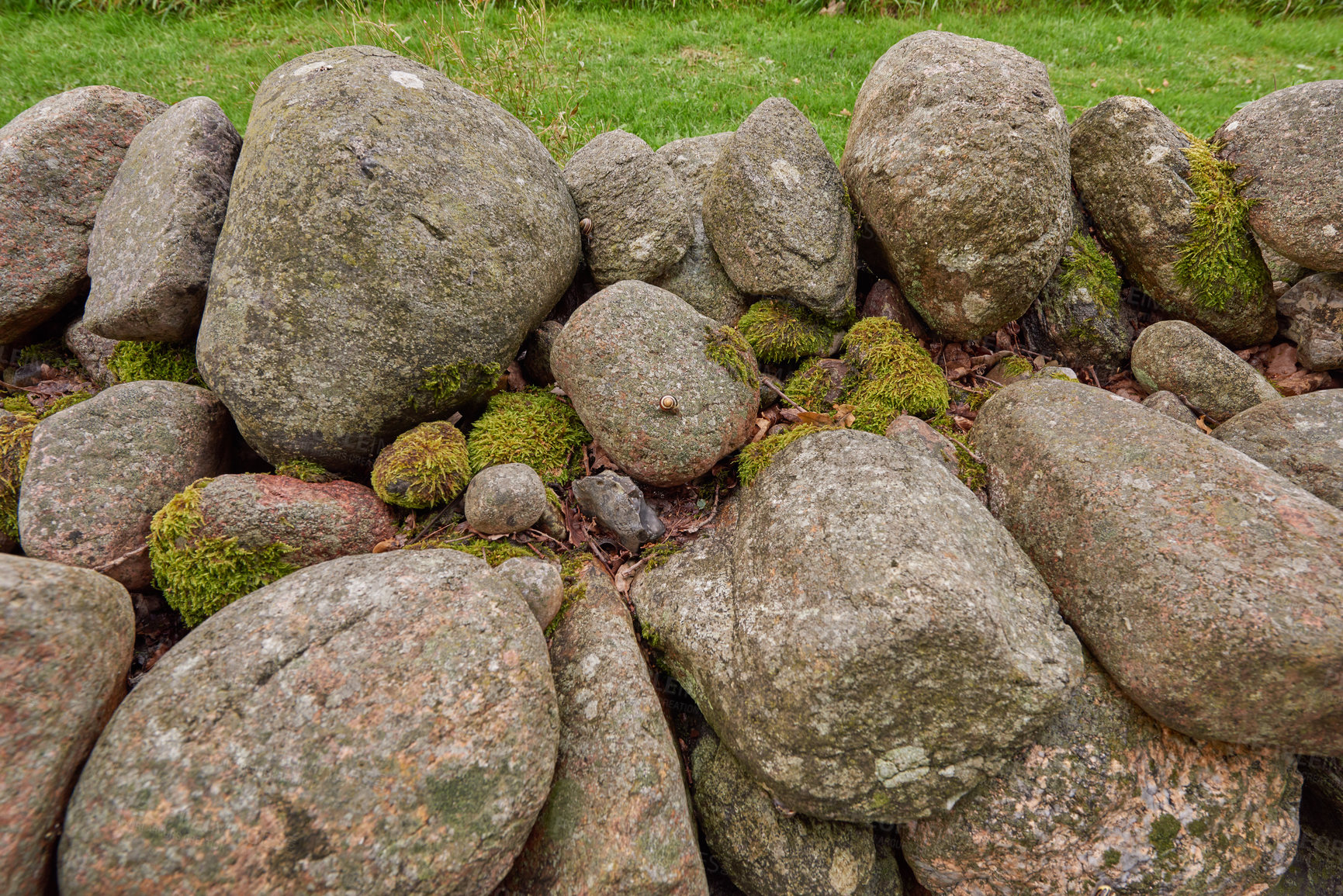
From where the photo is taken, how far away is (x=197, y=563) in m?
2.55

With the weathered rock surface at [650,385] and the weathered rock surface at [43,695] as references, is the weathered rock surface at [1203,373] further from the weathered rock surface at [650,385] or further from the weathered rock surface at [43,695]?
the weathered rock surface at [43,695]

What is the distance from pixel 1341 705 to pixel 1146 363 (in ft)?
6.38

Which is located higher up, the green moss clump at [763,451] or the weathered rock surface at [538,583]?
the green moss clump at [763,451]

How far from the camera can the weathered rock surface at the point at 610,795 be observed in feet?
7.02

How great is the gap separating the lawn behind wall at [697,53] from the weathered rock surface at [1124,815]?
15.5ft

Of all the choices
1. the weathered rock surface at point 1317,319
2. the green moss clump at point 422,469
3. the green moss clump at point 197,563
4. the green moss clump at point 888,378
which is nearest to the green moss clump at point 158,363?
the green moss clump at point 197,563

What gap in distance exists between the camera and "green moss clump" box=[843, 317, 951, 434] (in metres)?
3.28

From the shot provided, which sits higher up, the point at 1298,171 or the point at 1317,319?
the point at 1298,171

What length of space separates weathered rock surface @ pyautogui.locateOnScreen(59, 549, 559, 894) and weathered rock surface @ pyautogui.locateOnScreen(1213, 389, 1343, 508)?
3.18 metres

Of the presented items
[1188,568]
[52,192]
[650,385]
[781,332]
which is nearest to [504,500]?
[650,385]

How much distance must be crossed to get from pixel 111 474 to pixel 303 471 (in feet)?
2.26

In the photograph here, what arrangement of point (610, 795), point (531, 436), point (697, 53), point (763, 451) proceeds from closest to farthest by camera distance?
point (610, 795) < point (763, 451) < point (531, 436) < point (697, 53)

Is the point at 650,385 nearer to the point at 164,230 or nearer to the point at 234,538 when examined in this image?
the point at 234,538

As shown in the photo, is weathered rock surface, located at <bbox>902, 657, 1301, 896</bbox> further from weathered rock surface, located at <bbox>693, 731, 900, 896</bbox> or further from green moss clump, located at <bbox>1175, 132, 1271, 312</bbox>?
green moss clump, located at <bbox>1175, 132, 1271, 312</bbox>
